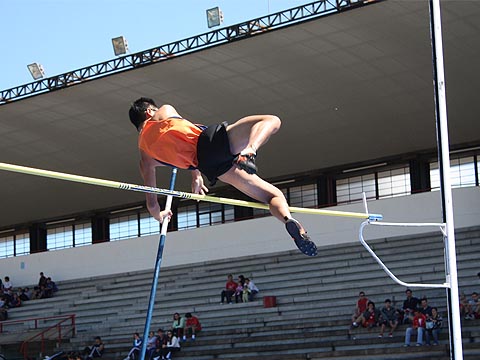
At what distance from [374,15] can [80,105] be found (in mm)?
7405

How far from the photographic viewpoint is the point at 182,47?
18812 mm

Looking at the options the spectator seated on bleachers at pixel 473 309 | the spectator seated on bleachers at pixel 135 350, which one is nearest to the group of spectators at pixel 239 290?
the spectator seated on bleachers at pixel 135 350

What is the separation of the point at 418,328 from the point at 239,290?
5.21 meters

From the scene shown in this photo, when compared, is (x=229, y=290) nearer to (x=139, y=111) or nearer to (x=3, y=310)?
(x=3, y=310)

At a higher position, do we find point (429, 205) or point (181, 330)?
point (429, 205)

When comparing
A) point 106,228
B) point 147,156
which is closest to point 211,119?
point 106,228

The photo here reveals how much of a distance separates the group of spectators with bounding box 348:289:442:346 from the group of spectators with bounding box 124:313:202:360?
327cm

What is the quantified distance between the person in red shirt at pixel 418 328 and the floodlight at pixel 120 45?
8.34 m

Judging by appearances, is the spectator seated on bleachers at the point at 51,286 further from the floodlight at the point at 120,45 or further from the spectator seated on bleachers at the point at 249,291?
the floodlight at the point at 120,45

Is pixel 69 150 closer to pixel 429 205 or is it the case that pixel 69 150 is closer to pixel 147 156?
pixel 429 205

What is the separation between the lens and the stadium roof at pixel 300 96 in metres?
17.7

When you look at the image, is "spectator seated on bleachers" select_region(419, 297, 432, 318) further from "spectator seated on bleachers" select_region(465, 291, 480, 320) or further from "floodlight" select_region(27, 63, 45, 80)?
"floodlight" select_region(27, 63, 45, 80)

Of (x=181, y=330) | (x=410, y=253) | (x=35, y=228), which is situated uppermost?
(x=35, y=228)

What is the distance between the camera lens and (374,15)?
17.1 m
